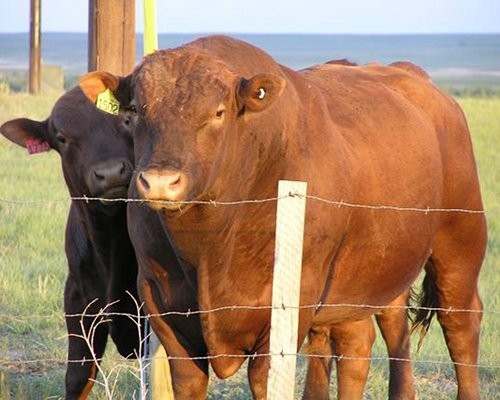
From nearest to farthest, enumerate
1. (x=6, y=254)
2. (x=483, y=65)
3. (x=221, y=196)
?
(x=221, y=196) → (x=6, y=254) → (x=483, y=65)

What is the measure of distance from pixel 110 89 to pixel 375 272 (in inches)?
74.5

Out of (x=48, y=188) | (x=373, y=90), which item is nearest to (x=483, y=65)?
(x=48, y=188)

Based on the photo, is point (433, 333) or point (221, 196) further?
point (433, 333)

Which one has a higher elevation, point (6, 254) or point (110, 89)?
point (110, 89)

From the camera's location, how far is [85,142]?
6742mm

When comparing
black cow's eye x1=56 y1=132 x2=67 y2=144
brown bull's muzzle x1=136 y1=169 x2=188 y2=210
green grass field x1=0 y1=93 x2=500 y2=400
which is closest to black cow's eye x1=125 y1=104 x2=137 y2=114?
brown bull's muzzle x1=136 y1=169 x2=188 y2=210

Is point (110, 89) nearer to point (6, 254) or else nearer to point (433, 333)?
point (433, 333)

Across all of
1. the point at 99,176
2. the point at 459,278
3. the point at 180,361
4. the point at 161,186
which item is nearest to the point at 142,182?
the point at 161,186

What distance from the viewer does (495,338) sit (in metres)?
9.04

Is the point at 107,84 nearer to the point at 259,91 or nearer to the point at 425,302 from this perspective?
the point at 259,91

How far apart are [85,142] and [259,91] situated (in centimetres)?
150

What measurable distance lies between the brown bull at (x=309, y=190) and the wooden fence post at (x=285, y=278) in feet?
1.36

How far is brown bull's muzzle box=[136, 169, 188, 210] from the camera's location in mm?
4965

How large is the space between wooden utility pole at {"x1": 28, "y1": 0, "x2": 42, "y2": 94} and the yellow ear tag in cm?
2746
